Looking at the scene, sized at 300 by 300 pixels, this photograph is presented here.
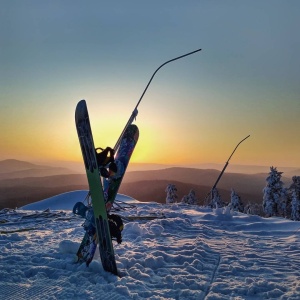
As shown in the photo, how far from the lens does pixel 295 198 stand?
139ft

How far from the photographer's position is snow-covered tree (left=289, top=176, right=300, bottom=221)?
41.9 meters

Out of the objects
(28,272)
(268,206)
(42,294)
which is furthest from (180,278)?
(268,206)

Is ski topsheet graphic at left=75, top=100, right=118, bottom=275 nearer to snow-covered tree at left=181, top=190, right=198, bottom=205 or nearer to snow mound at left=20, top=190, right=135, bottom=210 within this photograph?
snow mound at left=20, top=190, right=135, bottom=210

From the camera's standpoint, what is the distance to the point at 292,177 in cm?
4338

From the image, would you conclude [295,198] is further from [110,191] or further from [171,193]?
[110,191]

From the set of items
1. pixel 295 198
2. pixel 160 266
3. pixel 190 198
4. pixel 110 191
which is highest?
pixel 110 191

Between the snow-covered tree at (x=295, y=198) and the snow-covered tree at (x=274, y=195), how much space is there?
1039 millimetres

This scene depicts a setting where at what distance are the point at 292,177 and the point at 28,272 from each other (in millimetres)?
44321

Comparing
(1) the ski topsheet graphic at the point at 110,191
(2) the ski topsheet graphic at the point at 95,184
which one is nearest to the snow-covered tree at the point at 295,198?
(1) the ski topsheet graphic at the point at 110,191

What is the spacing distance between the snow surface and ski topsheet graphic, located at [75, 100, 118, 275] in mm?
237

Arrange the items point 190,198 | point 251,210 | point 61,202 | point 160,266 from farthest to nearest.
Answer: point 251,210, point 190,198, point 61,202, point 160,266

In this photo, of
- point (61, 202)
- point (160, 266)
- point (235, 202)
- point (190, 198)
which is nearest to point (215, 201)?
point (61, 202)

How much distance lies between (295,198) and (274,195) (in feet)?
8.88

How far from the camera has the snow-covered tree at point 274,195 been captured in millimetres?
43278
